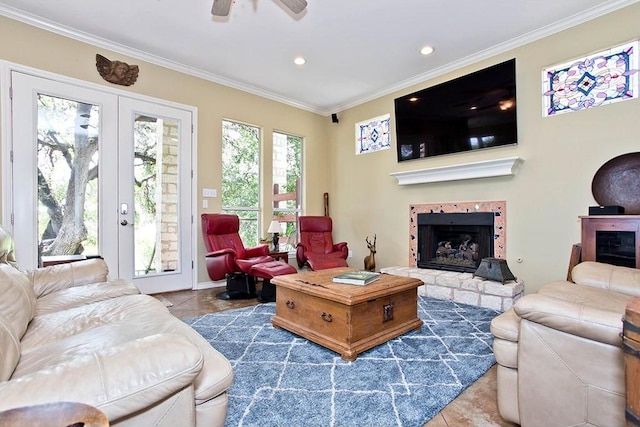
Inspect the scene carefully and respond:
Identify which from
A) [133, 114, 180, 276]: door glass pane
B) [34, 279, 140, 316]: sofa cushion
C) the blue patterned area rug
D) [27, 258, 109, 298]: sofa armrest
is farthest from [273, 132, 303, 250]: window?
[34, 279, 140, 316]: sofa cushion

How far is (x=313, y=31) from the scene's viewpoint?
3338 millimetres

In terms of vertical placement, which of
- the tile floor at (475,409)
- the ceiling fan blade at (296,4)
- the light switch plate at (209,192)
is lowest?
the tile floor at (475,409)

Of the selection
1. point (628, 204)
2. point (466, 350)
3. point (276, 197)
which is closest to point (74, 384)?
point (466, 350)

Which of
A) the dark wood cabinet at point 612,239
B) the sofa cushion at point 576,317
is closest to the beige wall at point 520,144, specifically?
the dark wood cabinet at point 612,239

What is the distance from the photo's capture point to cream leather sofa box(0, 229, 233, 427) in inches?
28.3

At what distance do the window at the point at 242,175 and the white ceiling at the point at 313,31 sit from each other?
81 centimetres

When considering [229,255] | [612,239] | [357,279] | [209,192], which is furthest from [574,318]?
[209,192]

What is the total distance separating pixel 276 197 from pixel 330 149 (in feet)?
4.86

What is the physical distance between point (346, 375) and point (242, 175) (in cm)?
357

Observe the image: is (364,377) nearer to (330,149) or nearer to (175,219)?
(175,219)

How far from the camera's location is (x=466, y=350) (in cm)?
217

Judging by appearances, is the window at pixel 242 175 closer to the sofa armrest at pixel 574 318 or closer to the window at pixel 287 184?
the window at pixel 287 184

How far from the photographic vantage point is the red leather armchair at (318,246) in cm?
433

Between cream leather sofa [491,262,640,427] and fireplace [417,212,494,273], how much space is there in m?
2.53
